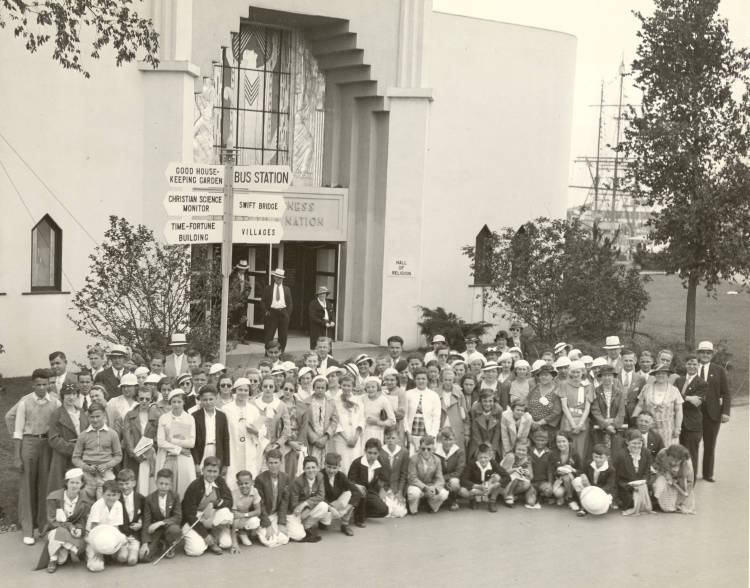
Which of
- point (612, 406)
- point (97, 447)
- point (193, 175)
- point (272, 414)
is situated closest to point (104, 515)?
point (97, 447)

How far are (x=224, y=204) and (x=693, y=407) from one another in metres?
7.05

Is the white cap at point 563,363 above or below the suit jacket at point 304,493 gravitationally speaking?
above

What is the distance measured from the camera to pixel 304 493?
1213cm

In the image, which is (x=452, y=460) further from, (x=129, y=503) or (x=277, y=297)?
(x=277, y=297)

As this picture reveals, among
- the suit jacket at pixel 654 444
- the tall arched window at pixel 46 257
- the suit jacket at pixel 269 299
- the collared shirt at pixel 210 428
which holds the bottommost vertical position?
the suit jacket at pixel 654 444

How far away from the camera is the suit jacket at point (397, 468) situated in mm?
13008

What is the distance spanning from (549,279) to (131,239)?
976 cm

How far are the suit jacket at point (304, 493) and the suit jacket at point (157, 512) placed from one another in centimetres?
132

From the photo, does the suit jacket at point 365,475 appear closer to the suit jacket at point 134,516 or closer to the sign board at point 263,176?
the suit jacket at point 134,516

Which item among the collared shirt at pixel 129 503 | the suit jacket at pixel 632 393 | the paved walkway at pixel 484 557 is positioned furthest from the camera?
the suit jacket at pixel 632 393

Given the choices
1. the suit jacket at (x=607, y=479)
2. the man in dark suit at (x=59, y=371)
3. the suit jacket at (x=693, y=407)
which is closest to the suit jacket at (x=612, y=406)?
the suit jacket at (x=607, y=479)

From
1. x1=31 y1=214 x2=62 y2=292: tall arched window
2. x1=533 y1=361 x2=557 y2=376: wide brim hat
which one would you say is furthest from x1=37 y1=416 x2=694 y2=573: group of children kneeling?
x1=31 y1=214 x2=62 y2=292: tall arched window

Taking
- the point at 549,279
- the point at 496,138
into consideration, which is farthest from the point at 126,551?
the point at 496,138

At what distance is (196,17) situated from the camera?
72.8ft
